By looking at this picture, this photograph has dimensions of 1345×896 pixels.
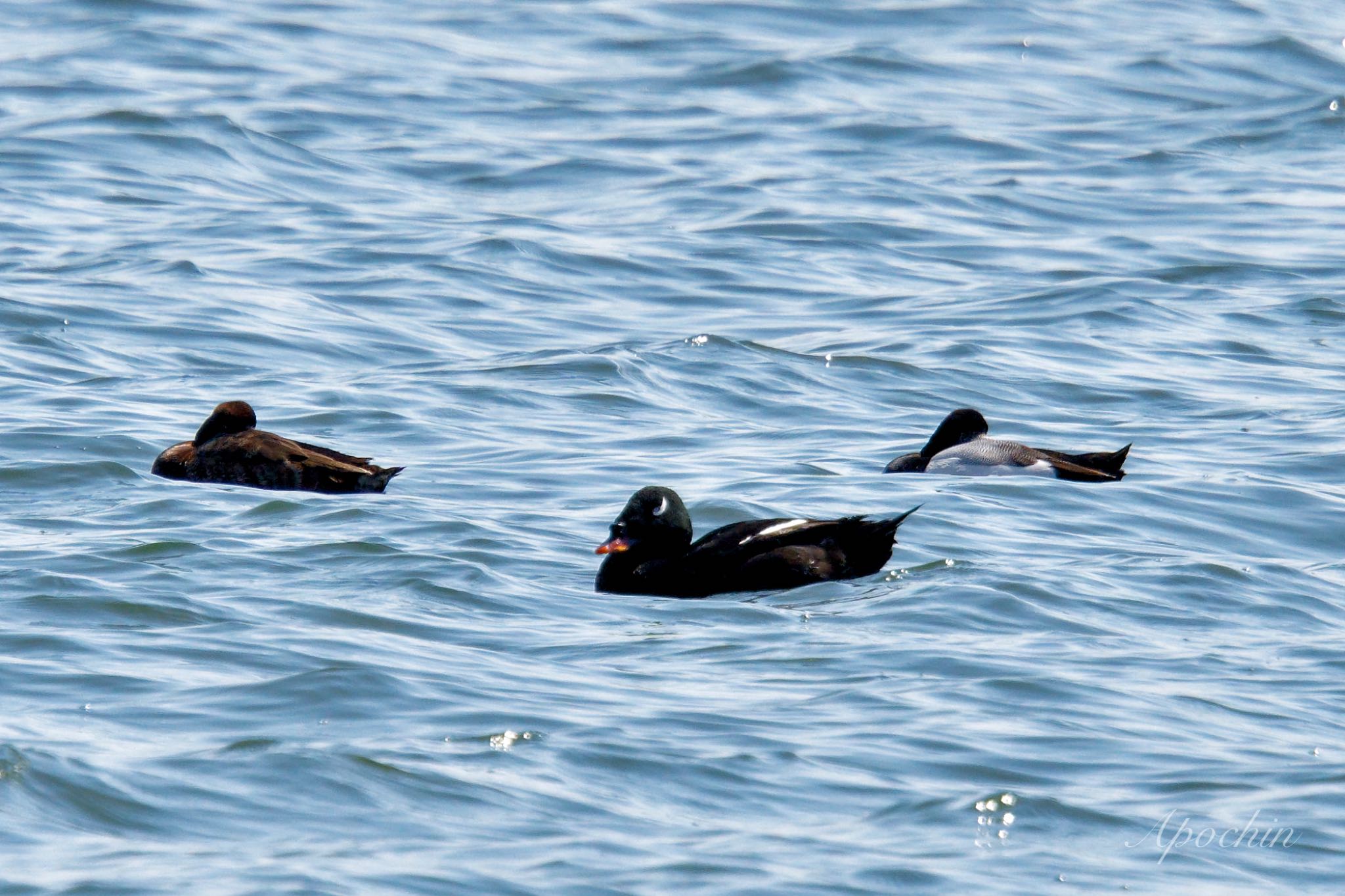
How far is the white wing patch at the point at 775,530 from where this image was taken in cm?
902

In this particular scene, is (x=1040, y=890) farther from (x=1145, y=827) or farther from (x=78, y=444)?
(x=78, y=444)

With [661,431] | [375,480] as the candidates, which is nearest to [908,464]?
[661,431]

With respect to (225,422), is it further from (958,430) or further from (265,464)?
(958,430)

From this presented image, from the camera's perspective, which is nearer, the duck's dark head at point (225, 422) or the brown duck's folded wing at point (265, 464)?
the brown duck's folded wing at point (265, 464)

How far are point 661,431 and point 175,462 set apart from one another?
303 cm

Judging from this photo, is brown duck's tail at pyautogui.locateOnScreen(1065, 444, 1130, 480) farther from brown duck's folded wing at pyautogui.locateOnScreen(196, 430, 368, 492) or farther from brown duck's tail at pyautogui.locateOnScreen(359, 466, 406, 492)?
brown duck's folded wing at pyautogui.locateOnScreen(196, 430, 368, 492)

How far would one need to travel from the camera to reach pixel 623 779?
246 inches

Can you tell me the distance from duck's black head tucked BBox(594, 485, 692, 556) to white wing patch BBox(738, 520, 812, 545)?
0.35 meters

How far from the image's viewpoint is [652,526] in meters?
9.07

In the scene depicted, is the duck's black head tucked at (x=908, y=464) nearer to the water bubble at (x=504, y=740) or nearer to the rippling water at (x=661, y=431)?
the rippling water at (x=661, y=431)

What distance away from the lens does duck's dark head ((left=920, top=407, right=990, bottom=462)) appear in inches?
479

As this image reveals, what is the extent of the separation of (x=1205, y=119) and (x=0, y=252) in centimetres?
1360

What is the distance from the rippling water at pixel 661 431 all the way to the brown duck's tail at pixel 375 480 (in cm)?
23

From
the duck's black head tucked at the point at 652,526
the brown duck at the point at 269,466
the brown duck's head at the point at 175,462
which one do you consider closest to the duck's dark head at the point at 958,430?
the duck's black head tucked at the point at 652,526
